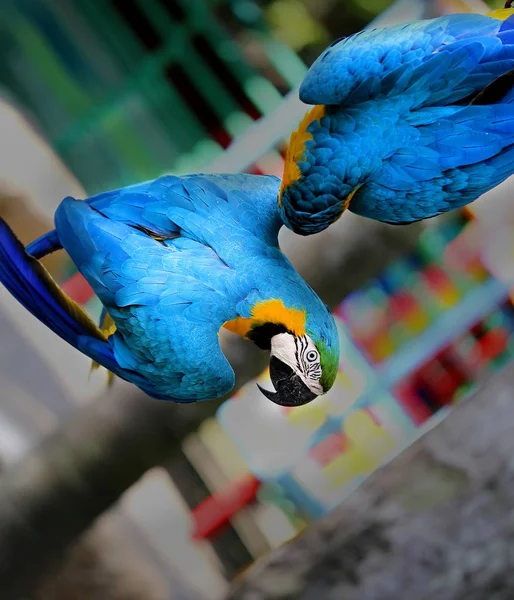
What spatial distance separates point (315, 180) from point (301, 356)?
0.60 feet

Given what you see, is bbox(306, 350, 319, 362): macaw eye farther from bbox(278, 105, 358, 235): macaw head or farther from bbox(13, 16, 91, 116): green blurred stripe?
bbox(13, 16, 91, 116): green blurred stripe

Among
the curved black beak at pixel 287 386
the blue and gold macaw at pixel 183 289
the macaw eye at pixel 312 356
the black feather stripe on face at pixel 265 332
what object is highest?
the blue and gold macaw at pixel 183 289

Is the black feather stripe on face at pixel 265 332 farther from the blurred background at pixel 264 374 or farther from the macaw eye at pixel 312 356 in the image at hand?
the blurred background at pixel 264 374

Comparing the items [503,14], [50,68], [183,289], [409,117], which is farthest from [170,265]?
[50,68]

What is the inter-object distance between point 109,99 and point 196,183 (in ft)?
1.35

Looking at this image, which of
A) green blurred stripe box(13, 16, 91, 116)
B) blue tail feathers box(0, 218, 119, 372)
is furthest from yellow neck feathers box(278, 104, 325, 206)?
green blurred stripe box(13, 16, 91, 116)

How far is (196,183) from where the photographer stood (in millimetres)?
644

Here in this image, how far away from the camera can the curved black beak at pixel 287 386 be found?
0.61 meters

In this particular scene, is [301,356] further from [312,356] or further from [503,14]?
[503,14]

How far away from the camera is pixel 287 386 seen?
626 mm

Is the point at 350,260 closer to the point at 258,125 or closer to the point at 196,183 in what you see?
the point at 258,125

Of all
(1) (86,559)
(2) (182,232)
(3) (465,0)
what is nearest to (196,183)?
(2) (182,232)

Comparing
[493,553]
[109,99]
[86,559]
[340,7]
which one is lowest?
[493,553]

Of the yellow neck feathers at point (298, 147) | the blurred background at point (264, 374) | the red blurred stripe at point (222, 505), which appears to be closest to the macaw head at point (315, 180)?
the yellow neck feathers at point (298, 147)
